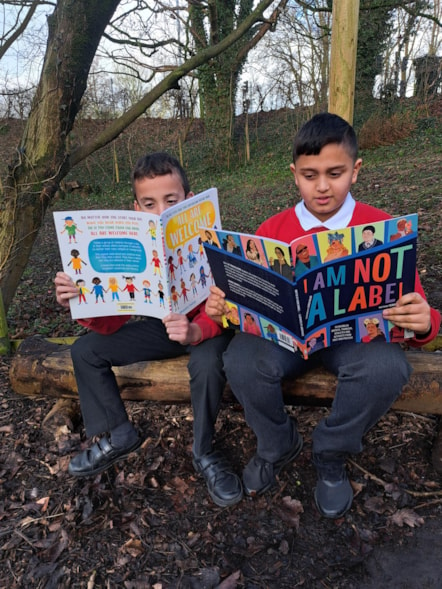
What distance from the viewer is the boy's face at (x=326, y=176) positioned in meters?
1.79

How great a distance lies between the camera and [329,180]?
1814 mm

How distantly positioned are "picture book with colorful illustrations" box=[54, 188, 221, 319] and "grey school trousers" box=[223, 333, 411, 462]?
37 cm

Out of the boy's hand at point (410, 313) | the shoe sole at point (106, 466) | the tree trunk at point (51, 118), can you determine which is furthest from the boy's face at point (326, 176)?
the tree trunk at point (51, 118)

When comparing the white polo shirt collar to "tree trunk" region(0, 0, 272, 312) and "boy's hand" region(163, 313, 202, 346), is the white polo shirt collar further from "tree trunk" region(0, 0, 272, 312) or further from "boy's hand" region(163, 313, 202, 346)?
"tree trunk" region(0, 0, 272, 312)

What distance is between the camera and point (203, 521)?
1.82 metres

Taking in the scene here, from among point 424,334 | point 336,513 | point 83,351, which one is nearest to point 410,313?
point 424,334

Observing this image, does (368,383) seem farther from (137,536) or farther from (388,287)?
(137,536)

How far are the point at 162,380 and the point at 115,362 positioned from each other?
0.86 feet

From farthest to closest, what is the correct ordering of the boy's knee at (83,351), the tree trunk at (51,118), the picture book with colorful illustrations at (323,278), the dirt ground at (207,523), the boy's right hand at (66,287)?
the tree trunk at (51,118)
the boy's knee at (83,351)
the boy's right hand at (66,287)
the dirt ground at (207,523)
the picture book with colorful illustrations at (323,278)

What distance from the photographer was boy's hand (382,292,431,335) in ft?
5.00

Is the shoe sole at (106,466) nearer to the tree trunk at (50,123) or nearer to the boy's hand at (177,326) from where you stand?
the boy's hand at (177,326)

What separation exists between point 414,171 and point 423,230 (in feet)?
11.2

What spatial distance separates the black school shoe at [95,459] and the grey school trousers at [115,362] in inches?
3.2

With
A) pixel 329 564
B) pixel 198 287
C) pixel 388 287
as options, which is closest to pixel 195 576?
pixel 329 564
